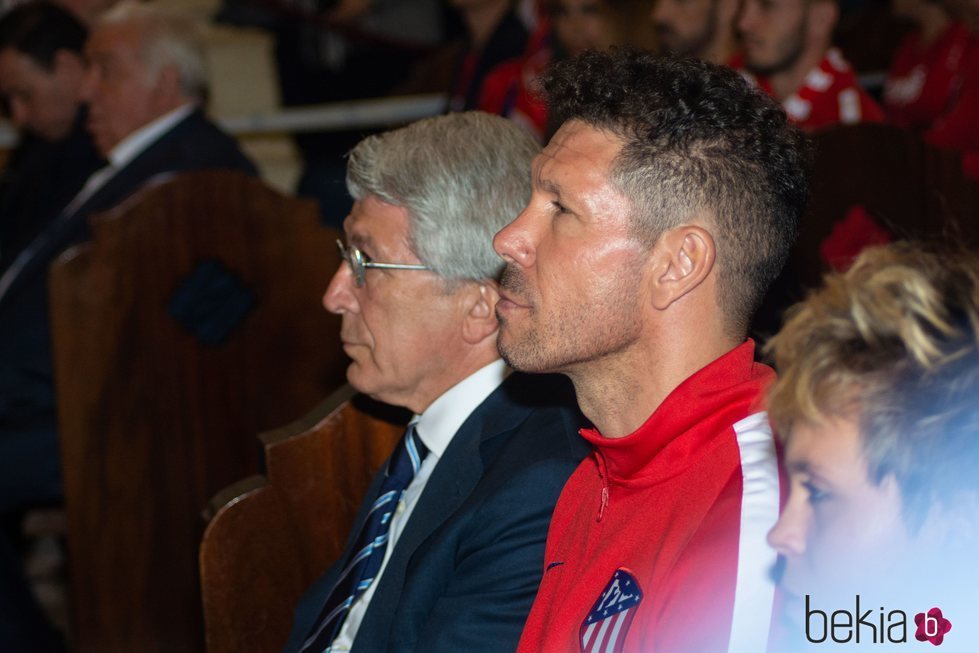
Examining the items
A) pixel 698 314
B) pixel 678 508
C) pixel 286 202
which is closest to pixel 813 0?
pixel 286 202

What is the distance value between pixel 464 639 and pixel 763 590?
489 millimetres

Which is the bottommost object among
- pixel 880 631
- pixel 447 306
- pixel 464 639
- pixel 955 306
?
pixel 464 639

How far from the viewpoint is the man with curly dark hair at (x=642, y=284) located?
1.20 metres

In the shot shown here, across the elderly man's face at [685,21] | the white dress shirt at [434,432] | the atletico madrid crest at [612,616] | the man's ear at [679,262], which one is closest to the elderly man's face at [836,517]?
the atletico madrid crest at [612,616]

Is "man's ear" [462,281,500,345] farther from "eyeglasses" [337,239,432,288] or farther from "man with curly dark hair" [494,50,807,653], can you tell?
"man with curly dark hair" [494,50,807,653]

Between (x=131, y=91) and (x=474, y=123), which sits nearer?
(x=474, y=123)

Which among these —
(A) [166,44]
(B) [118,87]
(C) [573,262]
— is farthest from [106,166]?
(C) [573,262]

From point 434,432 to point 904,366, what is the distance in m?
0.98

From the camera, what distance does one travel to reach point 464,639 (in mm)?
1425

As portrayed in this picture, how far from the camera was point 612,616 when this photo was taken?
1124 mm

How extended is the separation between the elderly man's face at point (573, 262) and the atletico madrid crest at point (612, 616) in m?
0.27

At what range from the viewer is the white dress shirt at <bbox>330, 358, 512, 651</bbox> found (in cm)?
171

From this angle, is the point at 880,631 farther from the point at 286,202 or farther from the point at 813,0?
the point at 813,0

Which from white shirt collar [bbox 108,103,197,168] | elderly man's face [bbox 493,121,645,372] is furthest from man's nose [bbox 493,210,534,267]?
white shirt collar [bbox 108,103,197,168]
